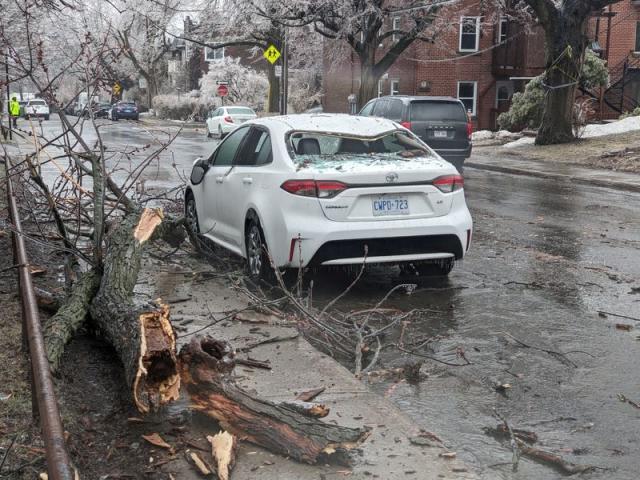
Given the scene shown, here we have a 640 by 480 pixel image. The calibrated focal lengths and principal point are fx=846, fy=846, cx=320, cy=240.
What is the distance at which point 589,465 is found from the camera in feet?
13.5

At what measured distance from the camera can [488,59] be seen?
138 ft

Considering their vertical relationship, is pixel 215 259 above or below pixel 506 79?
below

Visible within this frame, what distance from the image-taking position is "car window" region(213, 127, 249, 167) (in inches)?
347

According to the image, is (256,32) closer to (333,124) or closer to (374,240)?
(333,124)

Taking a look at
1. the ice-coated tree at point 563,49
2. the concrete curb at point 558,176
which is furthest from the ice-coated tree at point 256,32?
the concrete curb at point 558,176

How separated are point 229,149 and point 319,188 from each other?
213cm

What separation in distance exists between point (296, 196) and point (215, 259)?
201 centimetres

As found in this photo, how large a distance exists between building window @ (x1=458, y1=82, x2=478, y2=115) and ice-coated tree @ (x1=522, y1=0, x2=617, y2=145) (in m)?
16.0

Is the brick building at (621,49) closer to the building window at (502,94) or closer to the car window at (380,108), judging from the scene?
the building window at (502,94)

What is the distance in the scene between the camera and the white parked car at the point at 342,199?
718 cm

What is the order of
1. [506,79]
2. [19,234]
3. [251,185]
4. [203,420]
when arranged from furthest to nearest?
1. [506,79]
2. [251,185]
3. [19,234]
4. [203,420]

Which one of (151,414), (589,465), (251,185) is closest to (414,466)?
(589,465)

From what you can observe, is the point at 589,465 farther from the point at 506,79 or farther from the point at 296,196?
the point at 506,79

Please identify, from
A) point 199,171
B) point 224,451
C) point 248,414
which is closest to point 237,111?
point 199,171
